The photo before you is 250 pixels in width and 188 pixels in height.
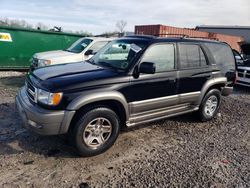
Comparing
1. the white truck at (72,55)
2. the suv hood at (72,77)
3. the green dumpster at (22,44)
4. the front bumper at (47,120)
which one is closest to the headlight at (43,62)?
the white truck at (72,55)

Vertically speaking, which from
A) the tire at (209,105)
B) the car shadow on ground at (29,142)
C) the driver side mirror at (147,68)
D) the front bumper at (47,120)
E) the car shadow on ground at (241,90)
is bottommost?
the car shadow on ground at (241,90)

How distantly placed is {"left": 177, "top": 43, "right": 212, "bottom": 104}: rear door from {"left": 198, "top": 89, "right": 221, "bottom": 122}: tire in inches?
15.5

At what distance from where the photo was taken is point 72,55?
830 centimetres

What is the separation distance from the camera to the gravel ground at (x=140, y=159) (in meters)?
3.35

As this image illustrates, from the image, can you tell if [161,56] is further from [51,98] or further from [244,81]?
[244,81]

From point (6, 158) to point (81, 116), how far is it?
4.08ft

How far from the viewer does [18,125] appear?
4.86 metres

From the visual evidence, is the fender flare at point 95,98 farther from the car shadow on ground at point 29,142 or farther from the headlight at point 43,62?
the headlight at point 43,62

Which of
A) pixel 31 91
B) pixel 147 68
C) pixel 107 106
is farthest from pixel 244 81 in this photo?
pixel 31 91

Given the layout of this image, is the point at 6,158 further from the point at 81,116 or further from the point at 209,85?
the point at 209,85

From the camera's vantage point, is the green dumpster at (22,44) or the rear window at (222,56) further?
the green dumpster at (22,44)

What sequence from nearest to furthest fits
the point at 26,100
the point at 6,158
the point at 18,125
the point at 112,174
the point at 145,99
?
the point at 112,174 → the point at 6,158 → the point at 26,100 → the point at 145,99 → the point at 18,125

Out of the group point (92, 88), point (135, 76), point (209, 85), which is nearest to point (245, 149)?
point (209, 85)

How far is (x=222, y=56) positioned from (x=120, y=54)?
2633 millimetres
